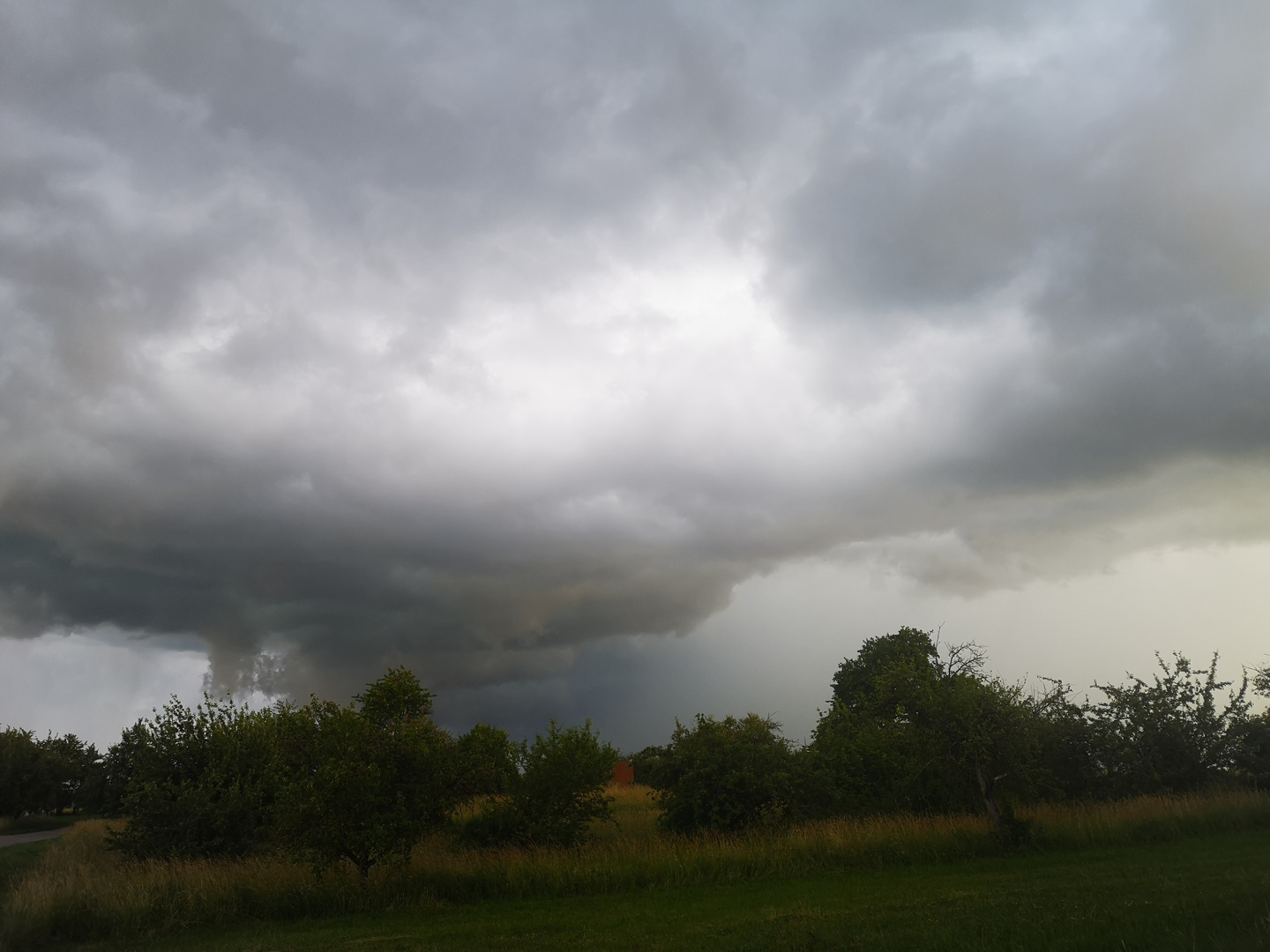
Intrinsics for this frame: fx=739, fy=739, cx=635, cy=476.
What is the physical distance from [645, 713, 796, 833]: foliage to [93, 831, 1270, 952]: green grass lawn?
8.75 meters

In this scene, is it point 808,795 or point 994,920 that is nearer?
point 994,920

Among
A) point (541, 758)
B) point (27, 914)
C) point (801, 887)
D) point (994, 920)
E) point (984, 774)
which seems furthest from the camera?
point (541, 758)

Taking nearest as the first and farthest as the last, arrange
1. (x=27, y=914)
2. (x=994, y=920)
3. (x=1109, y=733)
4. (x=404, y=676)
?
(x=994, y=920) → (x=27, y=914) → (x=404, y=676) → (x=1109, y=733)

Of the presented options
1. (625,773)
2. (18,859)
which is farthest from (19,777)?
(625,773)

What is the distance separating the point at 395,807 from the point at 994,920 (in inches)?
576

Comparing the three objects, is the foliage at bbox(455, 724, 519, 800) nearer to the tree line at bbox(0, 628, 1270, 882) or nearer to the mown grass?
the tree line at bbox(0, 628, 1270, 882)

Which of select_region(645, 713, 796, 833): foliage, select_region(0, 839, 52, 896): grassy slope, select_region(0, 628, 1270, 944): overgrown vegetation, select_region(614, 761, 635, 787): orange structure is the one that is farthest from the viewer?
select_region(614, 761, 635, 787): orange structure

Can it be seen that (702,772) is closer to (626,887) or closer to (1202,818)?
(626,887)

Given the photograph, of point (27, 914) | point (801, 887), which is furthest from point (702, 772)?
point (27, 914)

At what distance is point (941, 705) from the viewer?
24125mm

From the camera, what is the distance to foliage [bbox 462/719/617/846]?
2620 centimetres

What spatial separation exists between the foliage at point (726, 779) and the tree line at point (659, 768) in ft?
A: 0.25

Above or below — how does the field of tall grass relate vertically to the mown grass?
above

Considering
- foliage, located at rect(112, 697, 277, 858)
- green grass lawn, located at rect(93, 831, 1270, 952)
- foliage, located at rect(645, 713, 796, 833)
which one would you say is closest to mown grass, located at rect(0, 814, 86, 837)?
foliage, located at rect(112, 697, 277, 858)
